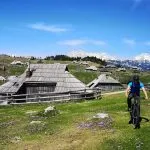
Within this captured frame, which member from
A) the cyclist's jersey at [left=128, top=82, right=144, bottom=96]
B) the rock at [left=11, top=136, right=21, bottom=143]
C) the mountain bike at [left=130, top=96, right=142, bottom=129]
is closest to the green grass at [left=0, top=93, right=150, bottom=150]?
the rock at [left=11, top=136, right=21, bottom=143]

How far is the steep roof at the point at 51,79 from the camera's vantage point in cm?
6994

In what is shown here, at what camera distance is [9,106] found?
45.5 metres

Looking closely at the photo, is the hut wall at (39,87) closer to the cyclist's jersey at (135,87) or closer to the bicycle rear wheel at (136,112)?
the bicycle rear wheel at (136,112)

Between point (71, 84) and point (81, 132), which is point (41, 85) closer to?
point (71, 84)

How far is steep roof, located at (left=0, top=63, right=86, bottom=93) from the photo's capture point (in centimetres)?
6994

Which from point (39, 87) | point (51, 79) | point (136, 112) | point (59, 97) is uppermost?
point (51, 79)

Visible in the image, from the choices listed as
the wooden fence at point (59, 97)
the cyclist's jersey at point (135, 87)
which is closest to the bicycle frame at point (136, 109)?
the cyclist's jersey at point (135, 87)

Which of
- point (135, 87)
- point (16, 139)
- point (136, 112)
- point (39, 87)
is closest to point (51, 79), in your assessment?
point (39, 87)

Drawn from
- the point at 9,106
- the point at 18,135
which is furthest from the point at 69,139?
the point at 9,106

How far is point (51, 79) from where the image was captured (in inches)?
2876

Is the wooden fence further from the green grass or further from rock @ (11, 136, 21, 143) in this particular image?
rock @ (11, 136, 21, 143)

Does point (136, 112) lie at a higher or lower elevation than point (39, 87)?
lower

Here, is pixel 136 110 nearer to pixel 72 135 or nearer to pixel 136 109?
pixel 136 109

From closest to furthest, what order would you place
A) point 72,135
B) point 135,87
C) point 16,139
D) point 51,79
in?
1. point 135,87
2. point 72,135
3. point 16,139
4. point 51,79
